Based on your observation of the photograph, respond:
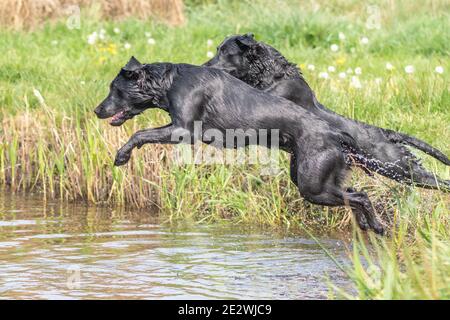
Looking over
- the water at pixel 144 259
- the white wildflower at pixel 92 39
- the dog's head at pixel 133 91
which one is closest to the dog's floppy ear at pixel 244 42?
the dog's head at pixel 133 91

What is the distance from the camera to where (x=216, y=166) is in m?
8.62

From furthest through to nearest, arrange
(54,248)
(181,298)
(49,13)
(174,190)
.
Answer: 1. (49,13)
2. (174,190)
3. (54,248)
4. (181,298)

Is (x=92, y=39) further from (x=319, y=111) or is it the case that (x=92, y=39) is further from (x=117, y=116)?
(x=319, y=111)

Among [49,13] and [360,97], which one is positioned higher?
[49,13]

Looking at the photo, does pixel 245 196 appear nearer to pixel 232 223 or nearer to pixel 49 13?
pixel 232 223

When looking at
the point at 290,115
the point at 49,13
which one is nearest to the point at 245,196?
the point at 290,115

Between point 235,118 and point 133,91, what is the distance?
743 millimetres

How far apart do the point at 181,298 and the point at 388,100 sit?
13.8ft

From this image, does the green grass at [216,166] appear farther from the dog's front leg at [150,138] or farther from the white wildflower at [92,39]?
the dog's front leg at [150,138]

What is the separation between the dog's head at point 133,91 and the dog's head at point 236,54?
693mm

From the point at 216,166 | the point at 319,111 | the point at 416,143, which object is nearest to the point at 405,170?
the point at 416,143

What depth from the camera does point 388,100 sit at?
9.80m
